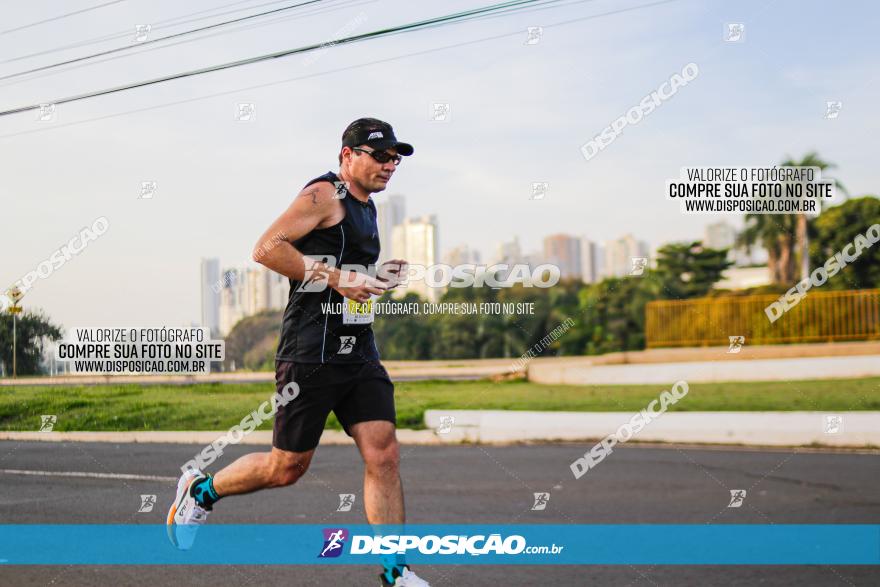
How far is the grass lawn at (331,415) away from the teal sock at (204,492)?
605cm

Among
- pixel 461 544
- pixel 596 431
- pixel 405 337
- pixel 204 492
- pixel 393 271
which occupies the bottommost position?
pixel 596 431

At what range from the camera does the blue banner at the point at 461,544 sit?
4.88 m

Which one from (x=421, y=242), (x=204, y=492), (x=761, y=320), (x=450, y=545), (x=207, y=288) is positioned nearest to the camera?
(x=204, y=492)

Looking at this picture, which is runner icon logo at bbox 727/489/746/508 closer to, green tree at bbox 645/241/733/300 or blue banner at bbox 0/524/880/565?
blue banner at bbox 0/524/880/565

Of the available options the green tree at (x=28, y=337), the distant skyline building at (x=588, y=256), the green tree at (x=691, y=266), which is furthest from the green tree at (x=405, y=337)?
the distant skyline building at (x=588, y=256)

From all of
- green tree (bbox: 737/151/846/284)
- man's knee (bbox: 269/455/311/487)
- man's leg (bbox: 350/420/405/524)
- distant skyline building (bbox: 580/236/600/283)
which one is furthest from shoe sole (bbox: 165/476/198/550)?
distant skyline building (bbox: 580/236/600/283)

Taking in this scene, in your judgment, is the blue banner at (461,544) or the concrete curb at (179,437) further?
the concrete curb at (179,437)

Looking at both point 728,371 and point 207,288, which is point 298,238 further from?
point 728,371

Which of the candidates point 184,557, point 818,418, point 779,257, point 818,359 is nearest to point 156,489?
point 184,557

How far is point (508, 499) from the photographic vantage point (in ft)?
23.0

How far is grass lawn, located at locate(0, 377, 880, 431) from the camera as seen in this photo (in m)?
11.5

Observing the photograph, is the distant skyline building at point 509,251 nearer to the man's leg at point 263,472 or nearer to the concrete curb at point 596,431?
the concrete curb at point 596,431

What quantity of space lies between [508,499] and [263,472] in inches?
125

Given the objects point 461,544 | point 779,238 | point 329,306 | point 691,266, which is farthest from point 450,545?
point 779,238
